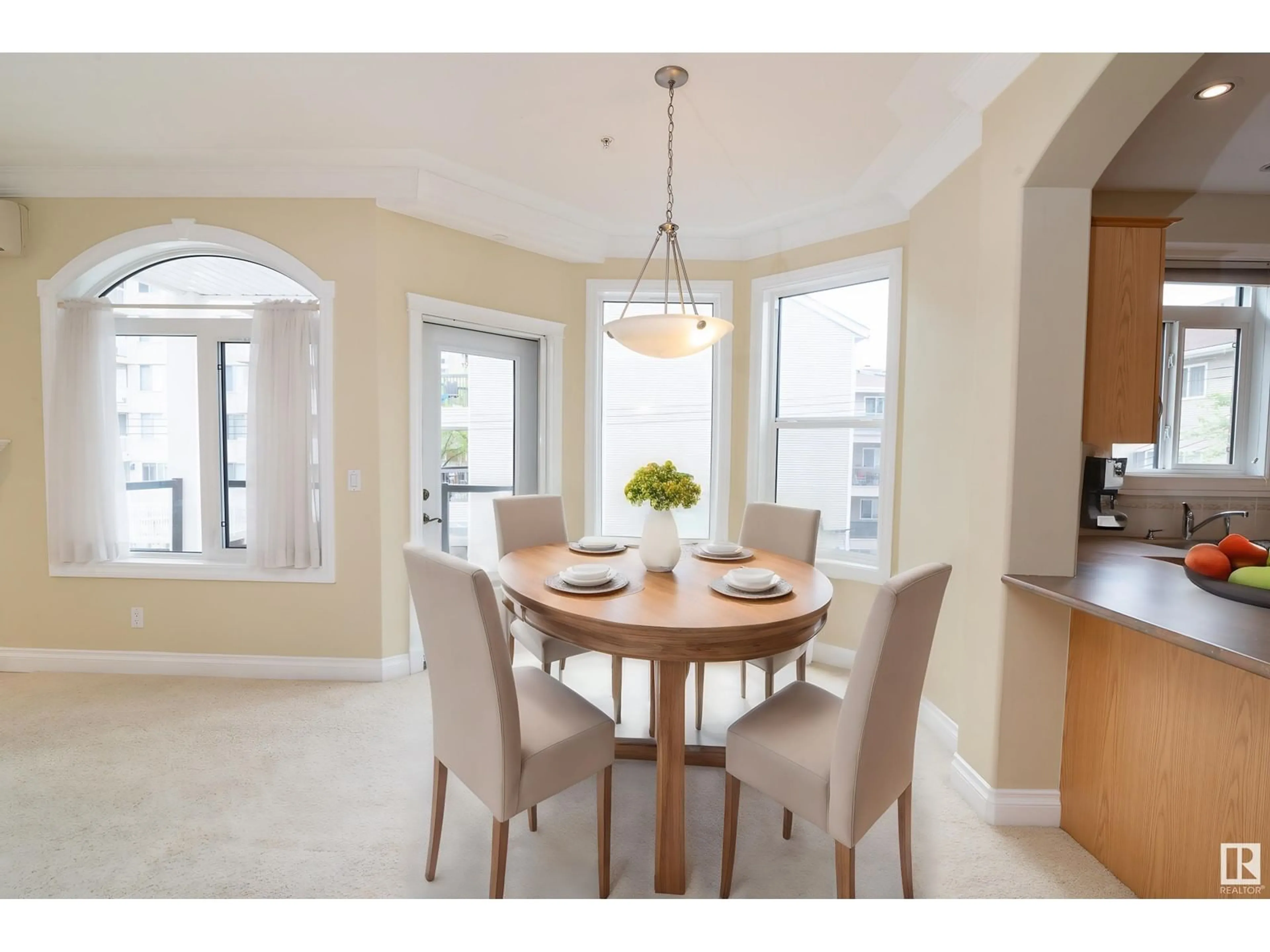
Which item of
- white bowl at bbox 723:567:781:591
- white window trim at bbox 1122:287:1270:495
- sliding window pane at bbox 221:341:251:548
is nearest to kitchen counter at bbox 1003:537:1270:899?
white bowl at bbox 723:567:781:591

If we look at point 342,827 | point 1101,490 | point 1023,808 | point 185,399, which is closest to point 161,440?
point 185,399

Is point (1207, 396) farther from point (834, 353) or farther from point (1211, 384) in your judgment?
point (834, 353)

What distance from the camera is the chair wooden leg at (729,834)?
1.61m

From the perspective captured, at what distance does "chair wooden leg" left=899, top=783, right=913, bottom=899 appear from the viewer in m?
1.59

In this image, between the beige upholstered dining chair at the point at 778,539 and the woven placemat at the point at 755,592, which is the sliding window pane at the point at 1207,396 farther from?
the woven placemat at the point at 755,592

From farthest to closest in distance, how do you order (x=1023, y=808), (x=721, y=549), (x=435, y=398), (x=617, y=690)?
(x=435, y=398) < (x=617, y=690) < (x=721, y=549) < (x=1023, y=808)

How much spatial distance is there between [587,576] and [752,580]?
547 mm

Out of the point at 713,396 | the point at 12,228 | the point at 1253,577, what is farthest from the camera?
the point at 713,396

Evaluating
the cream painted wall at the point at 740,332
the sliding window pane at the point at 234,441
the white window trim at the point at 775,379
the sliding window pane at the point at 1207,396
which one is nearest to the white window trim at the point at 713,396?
the cream painted wall at the point at 740,332

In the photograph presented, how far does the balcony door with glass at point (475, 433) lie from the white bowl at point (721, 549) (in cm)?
155

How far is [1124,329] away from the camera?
6.33 ft
